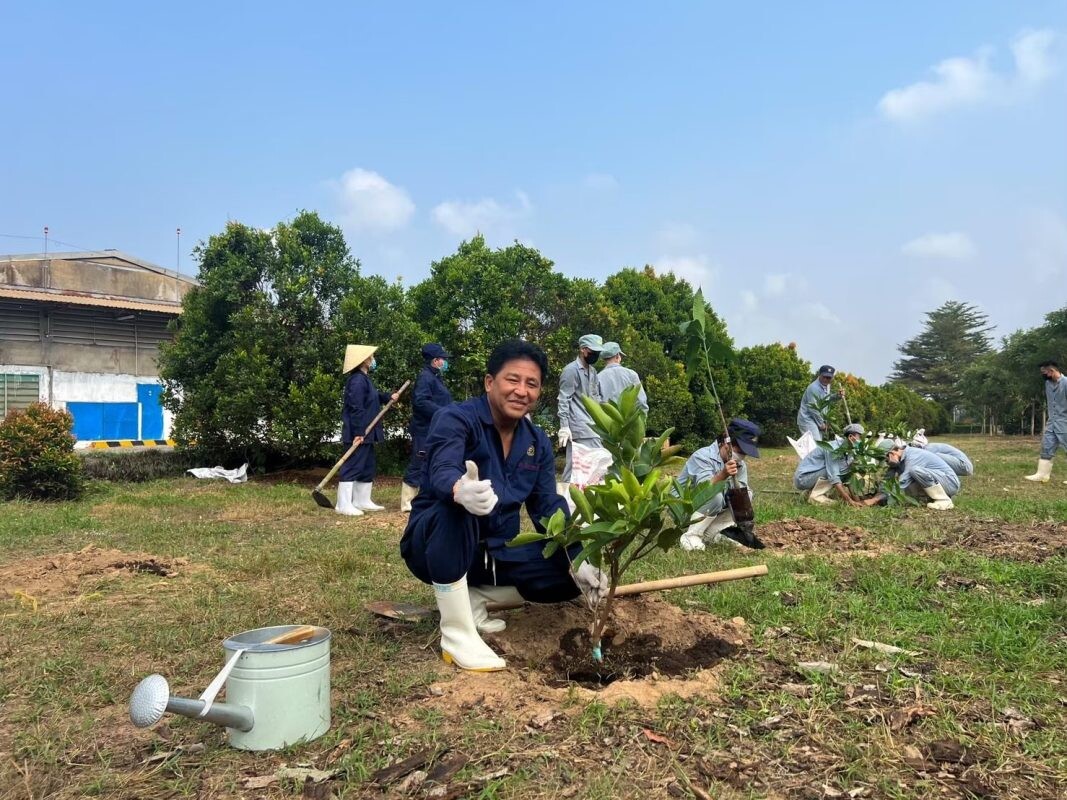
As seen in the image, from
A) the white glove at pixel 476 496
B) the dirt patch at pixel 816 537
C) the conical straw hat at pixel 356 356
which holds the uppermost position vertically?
the conical straw hat at pixel 356 356

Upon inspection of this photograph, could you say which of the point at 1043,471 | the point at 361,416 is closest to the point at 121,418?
the point at 361,416

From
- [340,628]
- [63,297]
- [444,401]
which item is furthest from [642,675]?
[63,297]

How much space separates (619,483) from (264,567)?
3.14 meters

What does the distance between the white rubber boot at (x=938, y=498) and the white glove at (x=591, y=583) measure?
17.3 ft

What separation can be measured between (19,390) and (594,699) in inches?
632

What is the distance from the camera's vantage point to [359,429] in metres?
8.04

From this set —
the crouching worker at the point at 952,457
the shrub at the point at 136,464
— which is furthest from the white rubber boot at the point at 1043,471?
the shrub at the point at 136,464

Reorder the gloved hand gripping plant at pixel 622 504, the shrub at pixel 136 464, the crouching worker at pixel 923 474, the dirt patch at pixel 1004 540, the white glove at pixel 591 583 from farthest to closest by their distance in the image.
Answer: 1. the shrub at pixel 136 464
2. the crouching worker at pixel 923 474
3. the dirt patch at pixel 1004 540
4. the white glove at pixel 591 583
5. the gloved hand gripping plant at pixel 622 504

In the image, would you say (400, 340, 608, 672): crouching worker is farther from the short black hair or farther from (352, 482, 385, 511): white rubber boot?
(352, 482, 385, 511): white rubber boot

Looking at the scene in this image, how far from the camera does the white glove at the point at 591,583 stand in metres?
2.98

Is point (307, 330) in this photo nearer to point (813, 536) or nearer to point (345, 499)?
point (345, 499)

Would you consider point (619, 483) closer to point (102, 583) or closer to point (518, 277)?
point (102, 583)

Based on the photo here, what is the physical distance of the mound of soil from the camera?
207 inches

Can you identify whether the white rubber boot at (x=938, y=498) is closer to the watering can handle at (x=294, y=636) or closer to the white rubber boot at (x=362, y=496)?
the white rubber boot at (x=362, y=496)
